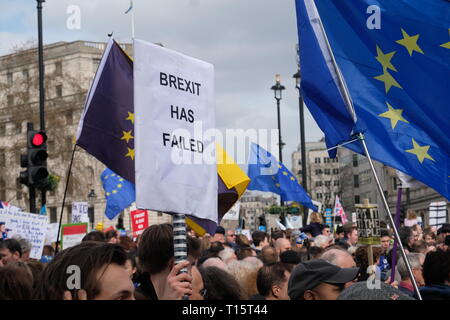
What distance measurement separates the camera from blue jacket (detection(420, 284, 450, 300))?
6082 mm

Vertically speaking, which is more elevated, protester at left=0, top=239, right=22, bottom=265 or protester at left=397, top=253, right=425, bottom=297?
protester at left=0, top=239, right=22, bottom=265

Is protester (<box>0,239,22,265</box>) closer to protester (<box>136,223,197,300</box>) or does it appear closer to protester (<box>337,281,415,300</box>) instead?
protester (<box>136,223,197,300</box>)

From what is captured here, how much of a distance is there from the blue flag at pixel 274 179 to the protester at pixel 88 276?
49.8 feet

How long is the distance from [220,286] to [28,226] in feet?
23.8

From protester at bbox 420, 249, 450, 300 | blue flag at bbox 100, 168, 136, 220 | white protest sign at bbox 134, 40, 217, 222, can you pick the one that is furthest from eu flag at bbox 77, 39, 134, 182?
blue flag at bbox 100, 168, 136, 220

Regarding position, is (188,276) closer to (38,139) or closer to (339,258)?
(339,258)

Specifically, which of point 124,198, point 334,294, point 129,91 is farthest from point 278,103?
point 334,294

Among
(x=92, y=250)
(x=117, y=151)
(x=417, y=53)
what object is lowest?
(x=92, y=250)

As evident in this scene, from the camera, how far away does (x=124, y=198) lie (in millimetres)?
17766

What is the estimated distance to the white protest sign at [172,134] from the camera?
5.10 meters

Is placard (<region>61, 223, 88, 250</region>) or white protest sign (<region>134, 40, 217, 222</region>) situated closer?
white protest sign (<region>134, 40, 217, 222</region>)

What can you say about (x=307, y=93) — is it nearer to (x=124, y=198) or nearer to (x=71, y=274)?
(x=71, y=274)

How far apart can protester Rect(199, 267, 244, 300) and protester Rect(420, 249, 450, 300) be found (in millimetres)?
1336
